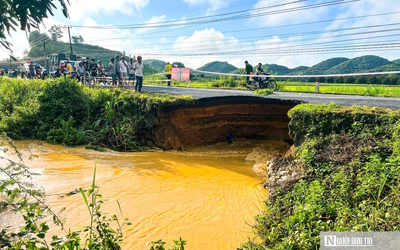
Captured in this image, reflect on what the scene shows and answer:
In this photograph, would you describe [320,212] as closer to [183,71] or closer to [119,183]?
[119,183]

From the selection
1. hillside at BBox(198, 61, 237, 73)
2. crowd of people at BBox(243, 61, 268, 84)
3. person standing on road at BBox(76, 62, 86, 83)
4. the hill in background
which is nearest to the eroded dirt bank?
crowd of people at BBox(243, 61, 268, 84)

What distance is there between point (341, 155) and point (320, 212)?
1666 millimetres

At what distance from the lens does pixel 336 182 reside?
4684mm

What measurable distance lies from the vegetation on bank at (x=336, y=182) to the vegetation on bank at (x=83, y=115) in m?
5.19

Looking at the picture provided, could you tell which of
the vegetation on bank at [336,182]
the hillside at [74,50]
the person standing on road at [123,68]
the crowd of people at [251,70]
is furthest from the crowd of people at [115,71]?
the hillside at [74,50]

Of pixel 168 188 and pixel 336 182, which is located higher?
pixel 336 182

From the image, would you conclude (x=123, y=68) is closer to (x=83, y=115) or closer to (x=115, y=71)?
(x=115, y=71)

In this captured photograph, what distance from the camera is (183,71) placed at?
806 inches

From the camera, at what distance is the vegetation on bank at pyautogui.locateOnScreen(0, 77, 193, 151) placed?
34.1 feet

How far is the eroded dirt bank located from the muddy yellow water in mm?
597

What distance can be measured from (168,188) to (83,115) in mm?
6831

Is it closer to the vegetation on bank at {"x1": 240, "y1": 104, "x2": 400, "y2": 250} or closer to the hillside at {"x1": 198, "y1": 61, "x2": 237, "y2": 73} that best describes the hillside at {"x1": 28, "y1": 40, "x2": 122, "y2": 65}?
the hillside at {"x1": 198, "y1": 61, "x2": 237, "y2": 73}

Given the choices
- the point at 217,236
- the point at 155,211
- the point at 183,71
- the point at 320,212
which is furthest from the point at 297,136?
the point at 183,71

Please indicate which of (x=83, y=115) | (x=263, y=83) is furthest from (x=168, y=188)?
(x=263, y=83)
